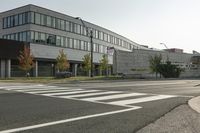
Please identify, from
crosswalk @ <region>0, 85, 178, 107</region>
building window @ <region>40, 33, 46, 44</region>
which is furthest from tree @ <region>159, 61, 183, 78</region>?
crosswalk @ <region>0, 85, 178, 107</region>

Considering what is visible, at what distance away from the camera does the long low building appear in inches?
2397

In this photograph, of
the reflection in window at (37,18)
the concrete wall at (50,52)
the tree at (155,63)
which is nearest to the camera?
the tree at (155,63)

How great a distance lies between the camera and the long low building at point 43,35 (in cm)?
6088

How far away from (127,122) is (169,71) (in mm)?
52890

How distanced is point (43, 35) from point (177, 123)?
56.8m

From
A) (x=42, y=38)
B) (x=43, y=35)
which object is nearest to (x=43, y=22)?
(x=43, y=35)

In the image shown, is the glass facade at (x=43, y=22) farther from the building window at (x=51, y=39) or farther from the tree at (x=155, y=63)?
the tree at (x=155, y=63)

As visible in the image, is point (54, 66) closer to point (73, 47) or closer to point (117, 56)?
point (73, 47)

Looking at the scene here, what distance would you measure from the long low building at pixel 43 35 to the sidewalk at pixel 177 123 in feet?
159

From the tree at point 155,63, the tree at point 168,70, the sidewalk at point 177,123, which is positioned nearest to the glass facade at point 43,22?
the tree at point 155,63

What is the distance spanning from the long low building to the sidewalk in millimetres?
48385

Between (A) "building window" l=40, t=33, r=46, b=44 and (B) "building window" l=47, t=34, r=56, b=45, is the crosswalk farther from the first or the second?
(B) "building window" l=47, t=34, r=56, b=45

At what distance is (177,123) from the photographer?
8719 millimetres

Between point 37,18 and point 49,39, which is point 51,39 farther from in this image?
point 37,18
